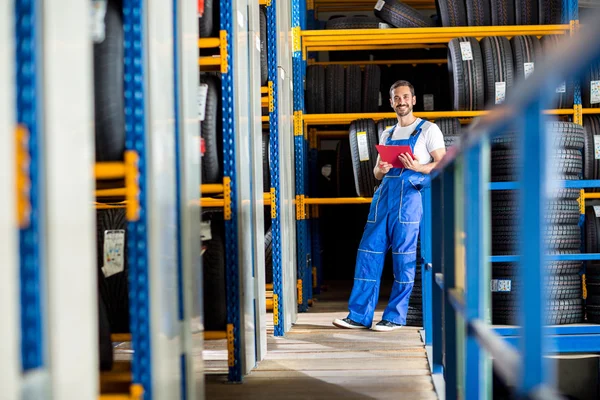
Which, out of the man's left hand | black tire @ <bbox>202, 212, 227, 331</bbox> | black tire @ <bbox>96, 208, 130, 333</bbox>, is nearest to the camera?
black tire @ <bbox>96, 208, 130, 333</bbox>

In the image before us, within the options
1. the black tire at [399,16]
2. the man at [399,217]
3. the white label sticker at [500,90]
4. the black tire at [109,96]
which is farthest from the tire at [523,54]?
the black tire at [109,96]

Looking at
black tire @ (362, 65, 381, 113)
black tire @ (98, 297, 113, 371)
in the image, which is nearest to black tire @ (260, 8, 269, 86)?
black tire @ (362, 65, 381, 113)

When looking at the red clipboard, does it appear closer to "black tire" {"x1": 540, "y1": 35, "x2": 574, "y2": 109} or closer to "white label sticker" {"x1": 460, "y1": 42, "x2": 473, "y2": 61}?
"white label sticker" {"x1": 460, "y1": 42, "x2": 473, "y2": 61}

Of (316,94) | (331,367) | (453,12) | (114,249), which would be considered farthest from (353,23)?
(114,249)

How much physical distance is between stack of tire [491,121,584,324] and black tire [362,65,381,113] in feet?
6.16

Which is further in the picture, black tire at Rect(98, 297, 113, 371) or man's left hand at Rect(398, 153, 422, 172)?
man's left hand at Rect(398, 153, 422, 172)

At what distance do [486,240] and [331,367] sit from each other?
239 cm

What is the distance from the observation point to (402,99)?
5.39 m

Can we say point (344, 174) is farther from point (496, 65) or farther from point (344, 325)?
point (344, 325)

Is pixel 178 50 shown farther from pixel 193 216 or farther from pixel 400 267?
pixel 400 267

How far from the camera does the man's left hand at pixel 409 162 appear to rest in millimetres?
5191

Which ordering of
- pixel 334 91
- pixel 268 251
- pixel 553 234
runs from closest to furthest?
1. pixel 553 234
2. pixel 268 251
3. pixel 334 91

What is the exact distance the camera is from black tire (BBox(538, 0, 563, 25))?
21.3 ft

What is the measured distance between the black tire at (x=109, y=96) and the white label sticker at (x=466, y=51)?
4.58 metres
